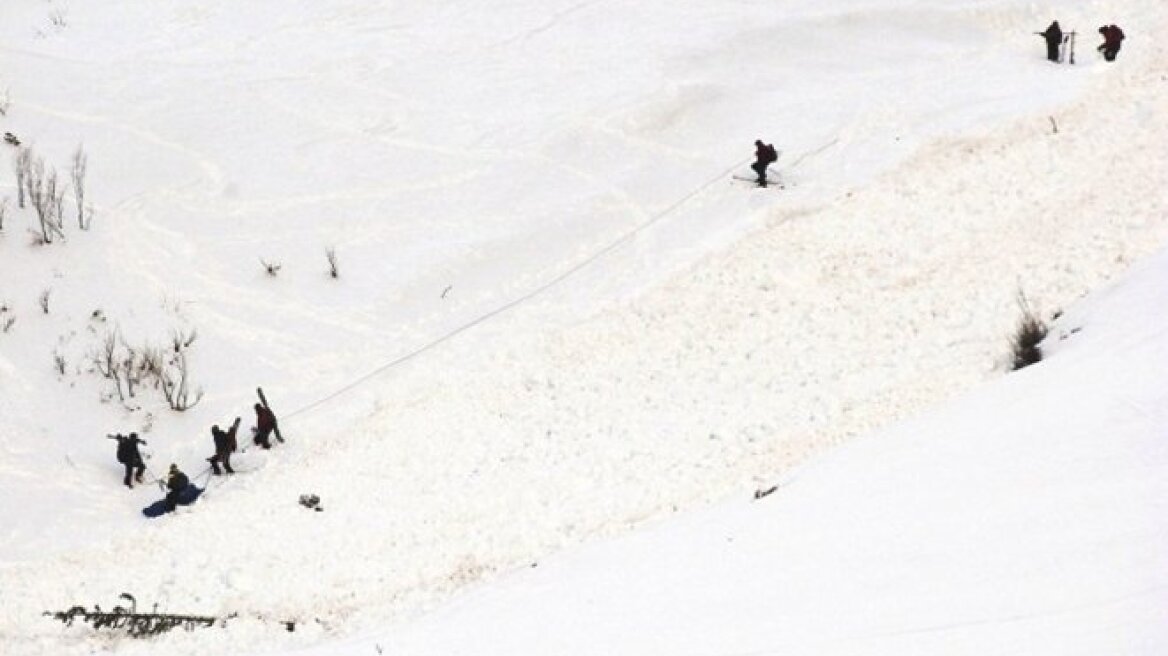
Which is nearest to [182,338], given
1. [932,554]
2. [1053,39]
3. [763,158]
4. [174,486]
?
[174,486]

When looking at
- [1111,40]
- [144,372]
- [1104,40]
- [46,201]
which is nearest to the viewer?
[144,372]

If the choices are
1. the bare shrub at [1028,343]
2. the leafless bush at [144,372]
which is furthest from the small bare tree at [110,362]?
the bare shrub at [1028,343]

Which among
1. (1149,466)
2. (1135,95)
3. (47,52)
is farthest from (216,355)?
(1135,95)

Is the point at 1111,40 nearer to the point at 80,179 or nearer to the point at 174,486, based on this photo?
the point at 174,486

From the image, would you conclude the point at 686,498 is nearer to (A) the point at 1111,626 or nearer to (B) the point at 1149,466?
(B) the point at 1149,466

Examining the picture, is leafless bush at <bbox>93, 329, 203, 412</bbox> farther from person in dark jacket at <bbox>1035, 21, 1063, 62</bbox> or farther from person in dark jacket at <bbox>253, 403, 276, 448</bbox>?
person in dark jacket at <bbox>1035, 21, 1063, 62</bbox>

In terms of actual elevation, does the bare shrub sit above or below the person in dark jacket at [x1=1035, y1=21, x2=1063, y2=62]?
below

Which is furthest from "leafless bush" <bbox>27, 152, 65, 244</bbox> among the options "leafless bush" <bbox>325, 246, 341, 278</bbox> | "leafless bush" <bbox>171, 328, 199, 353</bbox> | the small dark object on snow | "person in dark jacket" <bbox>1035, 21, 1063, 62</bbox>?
"person in dark jacket" <bbox>1035, 21, 1063, 62</bbox>
